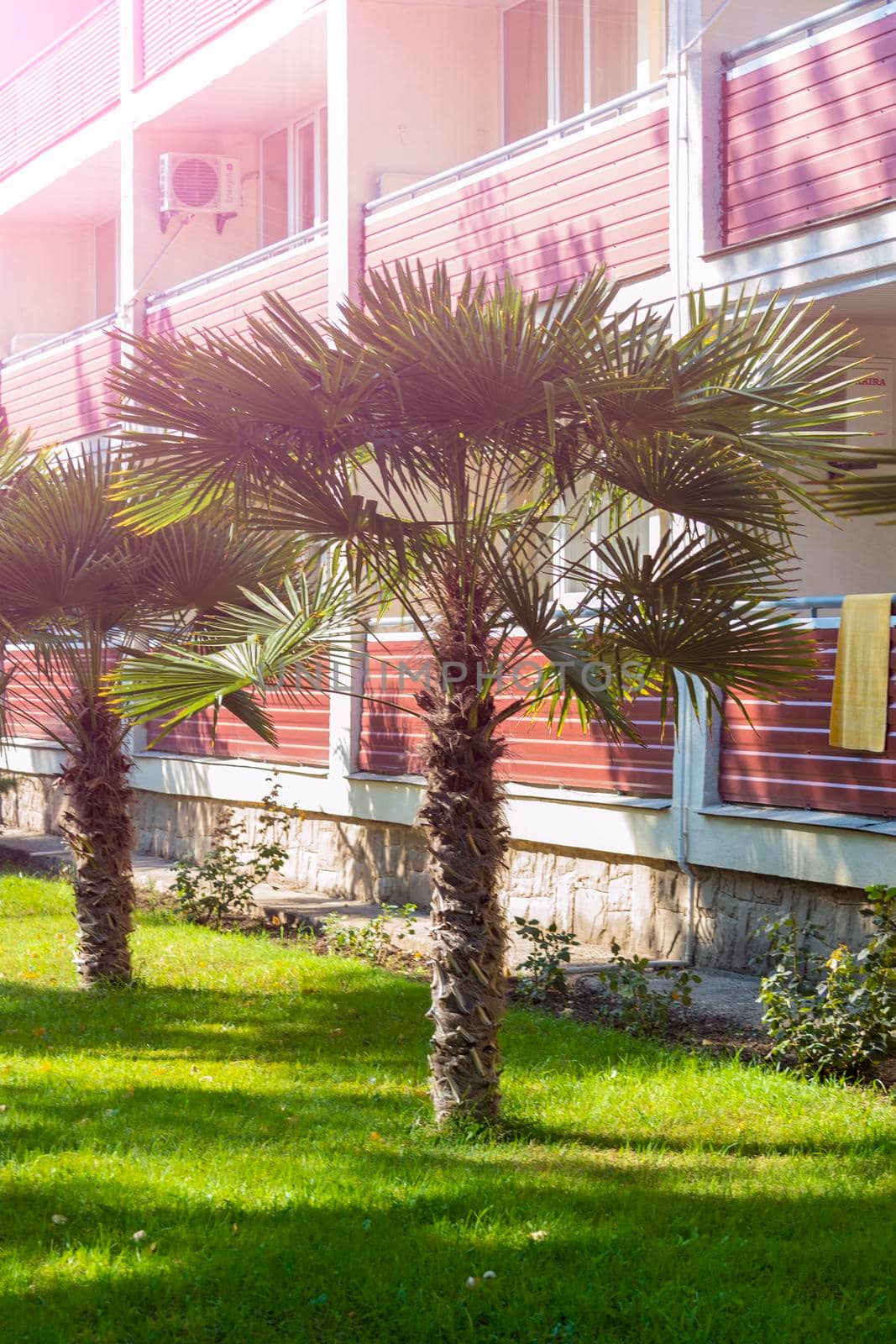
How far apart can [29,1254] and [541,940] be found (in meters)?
4.12

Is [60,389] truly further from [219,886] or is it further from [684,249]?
[684,249]

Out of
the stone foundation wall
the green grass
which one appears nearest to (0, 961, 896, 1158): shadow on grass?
the green grass

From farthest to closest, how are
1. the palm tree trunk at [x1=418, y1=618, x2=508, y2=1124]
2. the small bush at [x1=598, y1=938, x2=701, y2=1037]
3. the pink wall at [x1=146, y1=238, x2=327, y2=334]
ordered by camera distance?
the pink wall at [x1=146, y1=238, x2=327, y2=334]
the small bush at [x1=598, y1=938, x2=701, y2=1037]
the palm tree trunk at [x1=418, y1=618, x2=508, y2=1124]

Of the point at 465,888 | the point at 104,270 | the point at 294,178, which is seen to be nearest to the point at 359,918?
the point at 465,888

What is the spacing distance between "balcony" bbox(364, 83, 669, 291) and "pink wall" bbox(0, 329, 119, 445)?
17.7 ft

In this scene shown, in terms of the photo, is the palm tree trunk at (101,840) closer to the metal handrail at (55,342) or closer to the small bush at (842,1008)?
the small bush at (842,1008)

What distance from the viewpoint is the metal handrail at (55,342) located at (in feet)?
54.6

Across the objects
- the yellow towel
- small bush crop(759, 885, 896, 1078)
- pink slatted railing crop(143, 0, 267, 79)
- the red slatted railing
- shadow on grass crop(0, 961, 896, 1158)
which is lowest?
shadow on grass crop(0, 961, 896, 1158)

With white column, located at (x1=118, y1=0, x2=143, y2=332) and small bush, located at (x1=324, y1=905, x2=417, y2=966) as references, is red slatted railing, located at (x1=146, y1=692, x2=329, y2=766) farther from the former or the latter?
white column, located at (x1=118, y1=0, x2=143, y2=332)

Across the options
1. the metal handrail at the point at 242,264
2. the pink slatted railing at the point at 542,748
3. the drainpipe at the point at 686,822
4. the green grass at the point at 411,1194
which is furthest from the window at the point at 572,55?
the green grass at the point at 411,1194

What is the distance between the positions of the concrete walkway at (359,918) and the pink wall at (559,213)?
448 centimetres

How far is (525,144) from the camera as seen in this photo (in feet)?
34.7

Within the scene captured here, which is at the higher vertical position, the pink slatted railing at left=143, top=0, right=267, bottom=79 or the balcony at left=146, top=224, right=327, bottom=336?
the pink slatted railing at left=143, top=0, right=267, bottom=79

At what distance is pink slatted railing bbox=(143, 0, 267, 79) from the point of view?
14.2 m
